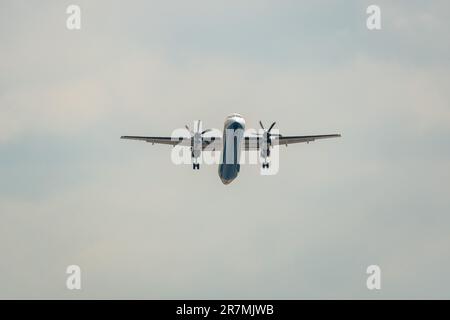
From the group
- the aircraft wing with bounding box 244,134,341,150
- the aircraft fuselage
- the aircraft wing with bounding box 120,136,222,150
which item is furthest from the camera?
the aircraft wing with bounding box 120,136,222,150

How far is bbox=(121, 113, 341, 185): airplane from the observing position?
306 feet

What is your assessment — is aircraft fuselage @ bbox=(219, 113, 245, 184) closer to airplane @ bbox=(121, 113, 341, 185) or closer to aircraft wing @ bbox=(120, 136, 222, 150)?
airplane @ bbox=(121, 113, 341, 185)

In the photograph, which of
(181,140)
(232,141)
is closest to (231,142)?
(232,141)

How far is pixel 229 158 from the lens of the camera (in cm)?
9375

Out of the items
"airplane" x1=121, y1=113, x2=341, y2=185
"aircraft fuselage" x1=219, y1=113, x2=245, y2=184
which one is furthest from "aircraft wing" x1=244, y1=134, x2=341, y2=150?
"aircraft fuselage" x1=219, y1=113, x2=245, y2=184

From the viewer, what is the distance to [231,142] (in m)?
93.0

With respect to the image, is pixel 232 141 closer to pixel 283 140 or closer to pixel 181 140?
pixel 181 140

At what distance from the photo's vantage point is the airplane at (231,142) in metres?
93.1

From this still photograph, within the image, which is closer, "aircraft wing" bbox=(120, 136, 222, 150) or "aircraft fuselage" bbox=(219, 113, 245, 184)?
"aircraft fuselage" bbox=(219, 113, 245, 184)
